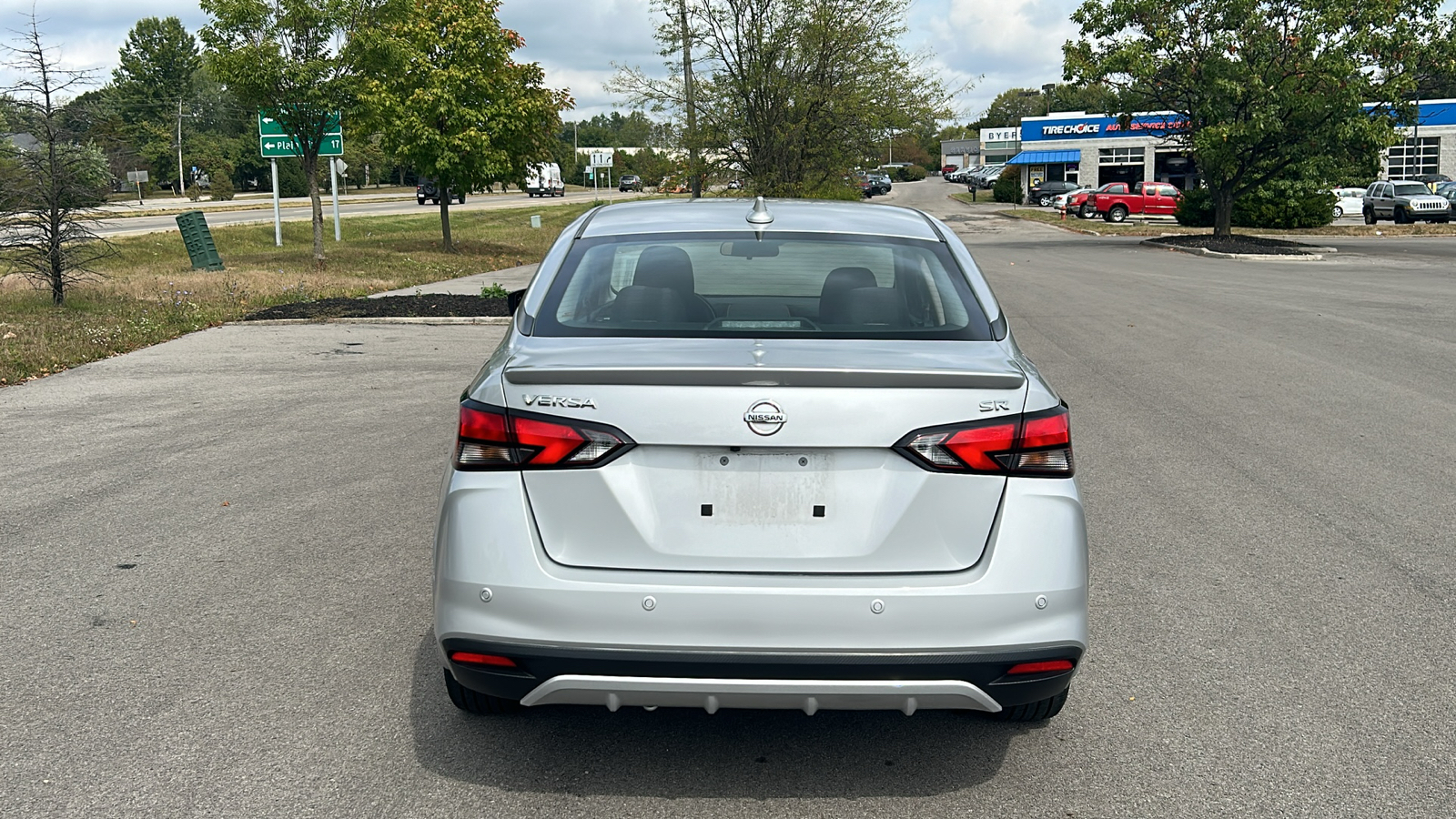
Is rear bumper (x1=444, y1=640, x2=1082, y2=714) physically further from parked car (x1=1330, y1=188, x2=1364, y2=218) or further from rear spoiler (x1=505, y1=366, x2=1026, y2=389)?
parked car (x1=1330, y1=188, x2=1364, y2=218)

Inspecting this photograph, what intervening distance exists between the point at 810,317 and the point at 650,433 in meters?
1.20

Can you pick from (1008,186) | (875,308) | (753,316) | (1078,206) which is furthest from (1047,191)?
(875,308)

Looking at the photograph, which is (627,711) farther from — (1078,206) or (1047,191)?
(1047,191)

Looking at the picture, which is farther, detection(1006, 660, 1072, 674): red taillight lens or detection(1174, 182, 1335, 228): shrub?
detection(1174, 182, 1335, 228): shrub

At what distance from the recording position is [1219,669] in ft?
14.7

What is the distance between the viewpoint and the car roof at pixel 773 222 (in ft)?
14.3

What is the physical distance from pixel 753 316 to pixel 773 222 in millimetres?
613

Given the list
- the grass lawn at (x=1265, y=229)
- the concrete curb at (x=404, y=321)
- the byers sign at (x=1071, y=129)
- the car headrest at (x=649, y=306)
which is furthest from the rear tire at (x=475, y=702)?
the byers sign at (x=1071, y=129)

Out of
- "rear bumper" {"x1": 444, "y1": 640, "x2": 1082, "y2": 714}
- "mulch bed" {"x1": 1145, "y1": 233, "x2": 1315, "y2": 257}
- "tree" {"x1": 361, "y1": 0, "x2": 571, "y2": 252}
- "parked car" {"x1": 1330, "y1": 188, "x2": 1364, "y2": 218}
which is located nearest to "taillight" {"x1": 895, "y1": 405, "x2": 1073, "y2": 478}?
"rear bumper" {"x1": 444, "y1": 640, "x2": 1082, "y2": 714}

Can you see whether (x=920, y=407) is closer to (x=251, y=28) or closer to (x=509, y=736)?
(x=509, y=736)

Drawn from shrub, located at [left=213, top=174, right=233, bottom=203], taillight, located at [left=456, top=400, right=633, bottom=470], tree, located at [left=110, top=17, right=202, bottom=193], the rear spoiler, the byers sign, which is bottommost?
taillight, located at [left=456, top=400, right=633, bottom=470]

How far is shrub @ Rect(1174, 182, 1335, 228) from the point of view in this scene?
43.6m

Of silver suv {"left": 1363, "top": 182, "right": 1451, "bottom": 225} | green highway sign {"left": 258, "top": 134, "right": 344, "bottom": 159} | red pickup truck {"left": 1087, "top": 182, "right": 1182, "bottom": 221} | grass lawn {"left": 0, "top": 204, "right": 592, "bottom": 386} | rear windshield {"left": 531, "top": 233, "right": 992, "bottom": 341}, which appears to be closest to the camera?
rear windshield {"left": 531, "top": 233, "right": 992, "bottom": 341}

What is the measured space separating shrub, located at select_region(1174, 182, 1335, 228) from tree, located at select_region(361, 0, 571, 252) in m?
25.4
